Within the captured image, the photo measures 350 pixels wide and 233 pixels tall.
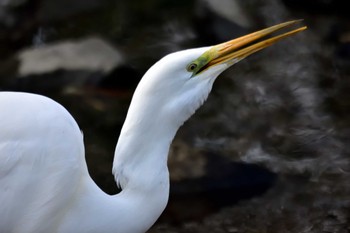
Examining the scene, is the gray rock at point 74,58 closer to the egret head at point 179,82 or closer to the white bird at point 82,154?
the white bird at point 82,154

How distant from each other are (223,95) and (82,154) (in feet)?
9.12

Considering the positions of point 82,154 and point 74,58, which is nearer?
point 82,154

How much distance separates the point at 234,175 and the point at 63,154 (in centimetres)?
187

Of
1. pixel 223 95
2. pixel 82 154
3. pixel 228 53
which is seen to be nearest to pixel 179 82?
pixel 228 53

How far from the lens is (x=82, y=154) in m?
3.62

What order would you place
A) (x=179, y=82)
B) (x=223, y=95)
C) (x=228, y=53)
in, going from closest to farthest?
(x=179, y=82), (x=228, y=53), (x=223, y=95)

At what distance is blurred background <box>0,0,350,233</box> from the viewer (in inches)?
200

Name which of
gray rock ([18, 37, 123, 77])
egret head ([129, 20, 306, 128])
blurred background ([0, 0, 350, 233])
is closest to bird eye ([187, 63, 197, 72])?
egret head ([129, 20, 306, 128])

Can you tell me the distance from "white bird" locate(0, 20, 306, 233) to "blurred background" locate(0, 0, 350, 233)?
4.37 feet

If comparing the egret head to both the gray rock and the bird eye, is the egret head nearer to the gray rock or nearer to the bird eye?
the bird eye

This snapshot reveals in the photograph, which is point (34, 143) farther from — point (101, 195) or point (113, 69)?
point (113, 69)

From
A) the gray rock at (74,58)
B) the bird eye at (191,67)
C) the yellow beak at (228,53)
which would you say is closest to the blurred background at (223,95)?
the gray rock at (74,58)

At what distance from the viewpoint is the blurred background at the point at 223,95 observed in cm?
508

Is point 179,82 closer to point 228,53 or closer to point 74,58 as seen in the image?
point 228,53
